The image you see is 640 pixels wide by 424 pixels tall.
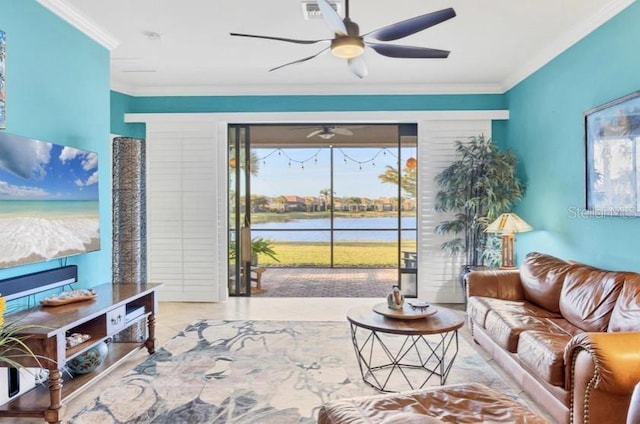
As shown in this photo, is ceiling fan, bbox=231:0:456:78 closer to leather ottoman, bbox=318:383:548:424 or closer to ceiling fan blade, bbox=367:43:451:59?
ceiling fan blade, bbox=367:43:451:59

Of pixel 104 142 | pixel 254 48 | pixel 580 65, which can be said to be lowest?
pixel 104 142

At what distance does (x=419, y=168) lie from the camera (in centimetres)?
541

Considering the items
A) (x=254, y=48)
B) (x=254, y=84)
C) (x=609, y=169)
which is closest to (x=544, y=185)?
(x=609, y=169)

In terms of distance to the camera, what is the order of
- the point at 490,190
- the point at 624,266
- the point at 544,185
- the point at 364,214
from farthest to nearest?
the point at 364,214
the point at 490,190
the point at 544,185
the point at 624,266

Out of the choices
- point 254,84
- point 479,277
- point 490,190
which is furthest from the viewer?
point 254,84

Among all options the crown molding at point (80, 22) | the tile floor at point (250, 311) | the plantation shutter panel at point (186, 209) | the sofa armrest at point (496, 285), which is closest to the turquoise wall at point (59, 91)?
the crown molding at point (80, 22)

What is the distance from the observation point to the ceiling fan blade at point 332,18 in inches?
89.4

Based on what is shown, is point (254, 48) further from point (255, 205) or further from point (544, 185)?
point (255, 205)

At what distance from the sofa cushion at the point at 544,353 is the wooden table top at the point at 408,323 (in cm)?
41

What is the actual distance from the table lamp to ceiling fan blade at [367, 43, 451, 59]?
2.22 meters

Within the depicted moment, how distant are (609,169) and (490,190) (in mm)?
1590

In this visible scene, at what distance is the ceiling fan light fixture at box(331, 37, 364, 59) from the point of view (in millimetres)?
2584

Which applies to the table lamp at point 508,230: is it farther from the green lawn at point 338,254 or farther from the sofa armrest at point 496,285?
the green lawn at point 338,254

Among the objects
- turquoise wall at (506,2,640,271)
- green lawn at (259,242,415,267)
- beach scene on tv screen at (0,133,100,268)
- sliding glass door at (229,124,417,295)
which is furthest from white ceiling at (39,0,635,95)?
green lawn at (259,242,415,267)
